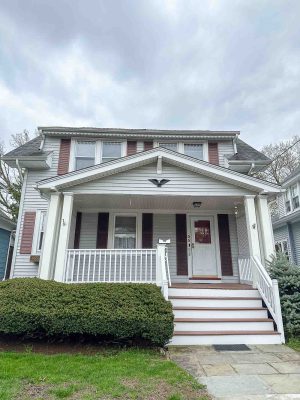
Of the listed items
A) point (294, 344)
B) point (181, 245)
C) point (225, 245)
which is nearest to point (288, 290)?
point (294, 344)

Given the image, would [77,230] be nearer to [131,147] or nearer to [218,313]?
[131,147]

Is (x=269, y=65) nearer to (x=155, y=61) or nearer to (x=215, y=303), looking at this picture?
(x=155, y=61)

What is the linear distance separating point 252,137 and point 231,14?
18.0 metres

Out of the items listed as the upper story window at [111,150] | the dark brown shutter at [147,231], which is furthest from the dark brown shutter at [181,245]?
the upper story window at [111,150]

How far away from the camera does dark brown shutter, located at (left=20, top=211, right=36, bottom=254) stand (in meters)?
8.84

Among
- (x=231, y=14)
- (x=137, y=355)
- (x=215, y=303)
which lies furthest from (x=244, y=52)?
(x=137, y=355)

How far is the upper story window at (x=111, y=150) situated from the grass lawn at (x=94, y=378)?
711cm

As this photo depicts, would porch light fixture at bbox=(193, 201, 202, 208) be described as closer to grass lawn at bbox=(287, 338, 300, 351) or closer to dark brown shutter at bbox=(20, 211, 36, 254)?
grass lawn at bbox=(287, 338, 300, 351)

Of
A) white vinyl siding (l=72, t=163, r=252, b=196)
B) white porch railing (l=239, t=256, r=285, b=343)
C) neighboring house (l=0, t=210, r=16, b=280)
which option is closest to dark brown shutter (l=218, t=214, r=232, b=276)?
white porch railing (l=239, t=256, r=285, b=343)

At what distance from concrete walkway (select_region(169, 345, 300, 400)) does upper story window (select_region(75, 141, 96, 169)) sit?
7113 millimetres

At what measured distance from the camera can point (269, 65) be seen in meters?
13.9

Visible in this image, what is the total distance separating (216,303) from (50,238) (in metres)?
4.29

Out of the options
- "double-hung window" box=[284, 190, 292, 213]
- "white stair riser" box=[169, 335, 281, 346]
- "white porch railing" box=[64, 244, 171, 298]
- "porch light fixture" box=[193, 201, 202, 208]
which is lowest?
"white stair riser" box=[169, 335, 281, 346]

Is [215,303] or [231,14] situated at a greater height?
[231,14]
